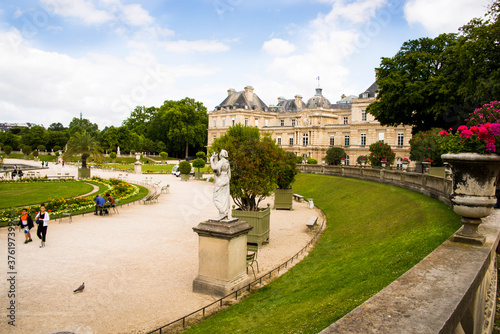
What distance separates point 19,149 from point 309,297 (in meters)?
114

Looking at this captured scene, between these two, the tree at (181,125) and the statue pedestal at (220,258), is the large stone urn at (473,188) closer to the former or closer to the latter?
the statue pedestal at (220,258)

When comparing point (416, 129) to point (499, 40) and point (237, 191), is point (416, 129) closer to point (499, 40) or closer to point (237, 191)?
point (499, 40)

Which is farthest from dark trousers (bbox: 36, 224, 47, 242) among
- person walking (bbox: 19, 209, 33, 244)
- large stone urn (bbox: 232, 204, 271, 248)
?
large stone urn (bbox: 232, 204, 271, 248)

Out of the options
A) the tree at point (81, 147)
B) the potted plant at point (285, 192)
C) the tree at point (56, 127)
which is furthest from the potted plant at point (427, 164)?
the tree at point (56, 127)

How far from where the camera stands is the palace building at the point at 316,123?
5476 cm

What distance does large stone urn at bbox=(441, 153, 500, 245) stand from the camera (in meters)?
4.84

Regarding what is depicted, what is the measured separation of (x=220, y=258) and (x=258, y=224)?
4802mm

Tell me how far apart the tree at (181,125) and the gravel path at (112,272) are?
197ft

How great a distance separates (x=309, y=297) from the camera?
7.31 m

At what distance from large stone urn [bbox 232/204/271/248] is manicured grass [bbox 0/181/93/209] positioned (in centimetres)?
1396

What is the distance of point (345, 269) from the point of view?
8.86 m

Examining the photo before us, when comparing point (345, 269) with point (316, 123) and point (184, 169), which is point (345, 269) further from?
point (316, 123)

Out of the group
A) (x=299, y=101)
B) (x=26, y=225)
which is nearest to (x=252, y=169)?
(x=26, y=225)

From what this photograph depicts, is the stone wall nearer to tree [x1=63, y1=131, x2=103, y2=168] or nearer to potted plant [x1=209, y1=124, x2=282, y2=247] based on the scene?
potted plant [x1=209, y1=124, x2=282, y2=247]
